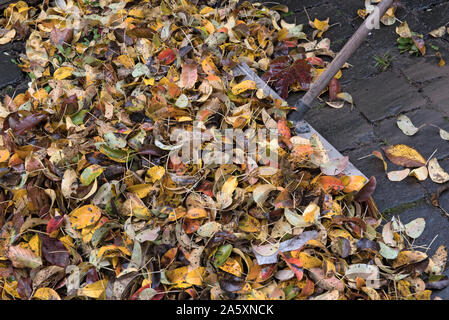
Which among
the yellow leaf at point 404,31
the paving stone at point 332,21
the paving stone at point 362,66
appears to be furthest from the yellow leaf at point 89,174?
the yellow leaf at point 404,31

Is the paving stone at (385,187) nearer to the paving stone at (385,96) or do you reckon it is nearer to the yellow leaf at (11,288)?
the paving stone at (385,96)

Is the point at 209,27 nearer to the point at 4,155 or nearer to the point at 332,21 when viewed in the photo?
the point at 332,21

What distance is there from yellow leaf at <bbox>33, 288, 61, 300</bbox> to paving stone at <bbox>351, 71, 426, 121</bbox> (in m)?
1.43

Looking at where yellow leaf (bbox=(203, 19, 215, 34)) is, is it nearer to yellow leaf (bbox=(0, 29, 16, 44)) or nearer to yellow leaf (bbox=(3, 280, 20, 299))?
yellow leaf (bbox=(0, 29, 16, 44))

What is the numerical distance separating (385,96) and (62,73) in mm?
1468

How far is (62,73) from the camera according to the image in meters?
2.03

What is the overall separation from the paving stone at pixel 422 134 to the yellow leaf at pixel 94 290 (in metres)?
1.25

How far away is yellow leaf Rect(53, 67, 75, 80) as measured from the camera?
6.61 feet

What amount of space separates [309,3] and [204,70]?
914 millimetres

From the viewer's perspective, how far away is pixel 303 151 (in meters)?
1.64

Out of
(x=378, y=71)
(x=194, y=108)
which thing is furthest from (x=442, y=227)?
(x=194, y=108)

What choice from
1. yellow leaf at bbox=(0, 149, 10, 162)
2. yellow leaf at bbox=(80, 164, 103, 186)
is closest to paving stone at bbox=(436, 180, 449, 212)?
yellow leaf at bbox=(80, 164, 103, 186)

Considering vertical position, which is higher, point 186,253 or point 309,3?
point 309,3

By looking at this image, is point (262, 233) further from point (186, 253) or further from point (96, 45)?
point (96, 45)
